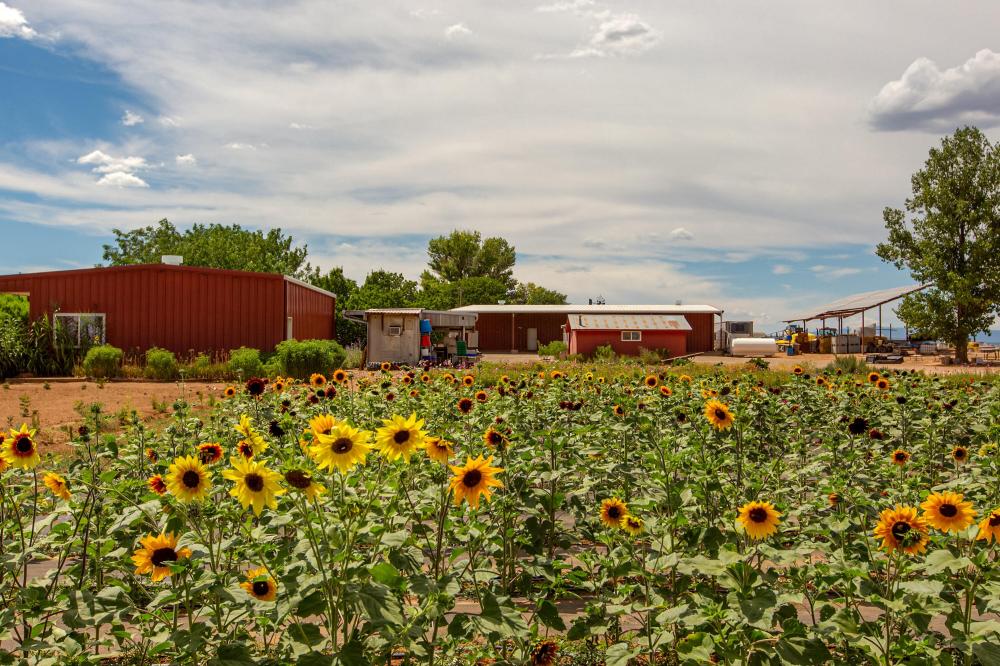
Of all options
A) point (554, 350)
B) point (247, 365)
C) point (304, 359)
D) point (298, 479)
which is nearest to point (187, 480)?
point (298, 479)

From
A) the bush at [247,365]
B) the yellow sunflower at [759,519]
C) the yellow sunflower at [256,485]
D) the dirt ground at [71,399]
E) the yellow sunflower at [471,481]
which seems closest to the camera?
the yellow sunflower at [256,485]

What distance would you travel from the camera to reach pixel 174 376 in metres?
20.5

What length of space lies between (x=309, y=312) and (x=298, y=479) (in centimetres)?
2769

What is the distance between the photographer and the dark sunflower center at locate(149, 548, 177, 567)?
2.54m

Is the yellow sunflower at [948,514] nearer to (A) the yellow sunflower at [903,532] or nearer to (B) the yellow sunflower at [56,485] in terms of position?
(A) the yellow sunflower at [903,532]

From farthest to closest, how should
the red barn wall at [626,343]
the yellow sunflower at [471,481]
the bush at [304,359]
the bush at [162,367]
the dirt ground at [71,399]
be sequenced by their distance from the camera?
the red barn wall at [626,343], the bush at [304,359], the bush at [162,367], the dirt ground at [71,399], the yellow sunflower at [471,481]

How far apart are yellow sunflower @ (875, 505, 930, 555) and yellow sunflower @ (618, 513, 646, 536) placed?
2.84 ft

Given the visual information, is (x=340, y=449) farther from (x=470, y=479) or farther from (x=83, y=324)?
(x=83, y=324)

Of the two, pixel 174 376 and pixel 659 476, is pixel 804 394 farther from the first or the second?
pixel 174 376

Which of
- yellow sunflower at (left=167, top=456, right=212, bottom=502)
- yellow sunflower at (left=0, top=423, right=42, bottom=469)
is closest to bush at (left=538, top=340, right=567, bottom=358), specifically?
yellow sunflower at (left=0, top=423, right=42, bottom=469)

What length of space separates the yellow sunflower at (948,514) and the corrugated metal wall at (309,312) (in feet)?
77.3

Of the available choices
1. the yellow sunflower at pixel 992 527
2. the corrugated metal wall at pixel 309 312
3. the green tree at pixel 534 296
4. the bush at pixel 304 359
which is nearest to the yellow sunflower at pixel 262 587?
the yellow sunflower at pixel 992 527

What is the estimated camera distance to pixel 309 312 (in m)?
28.8

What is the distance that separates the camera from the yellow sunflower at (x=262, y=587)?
2.43m
